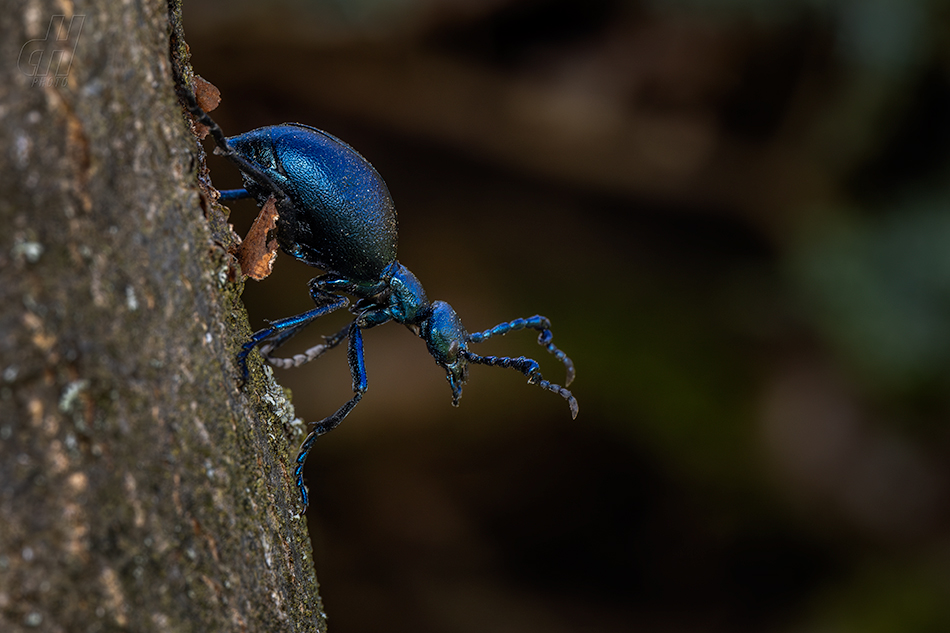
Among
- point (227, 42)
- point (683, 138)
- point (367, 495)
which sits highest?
point (683, 138)

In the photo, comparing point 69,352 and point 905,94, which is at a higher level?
point 905,94

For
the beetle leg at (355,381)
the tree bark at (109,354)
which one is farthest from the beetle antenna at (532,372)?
the tree bark at (109,354)

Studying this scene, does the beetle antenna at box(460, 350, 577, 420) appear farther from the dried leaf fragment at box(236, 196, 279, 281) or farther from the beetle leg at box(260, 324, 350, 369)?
the dried leaf fragment at box(236, 196, 279, 281)

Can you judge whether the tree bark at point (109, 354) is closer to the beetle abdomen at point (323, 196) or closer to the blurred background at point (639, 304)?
the beetle abdomen at point (323, 196)

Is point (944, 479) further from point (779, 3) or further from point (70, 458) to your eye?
point (70, 458)

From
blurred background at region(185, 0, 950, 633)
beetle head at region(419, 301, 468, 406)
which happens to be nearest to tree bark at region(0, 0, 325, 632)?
beetle head at region(419, 301, 468, 406)

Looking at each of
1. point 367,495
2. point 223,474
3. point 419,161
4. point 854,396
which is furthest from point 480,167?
point 223,474
